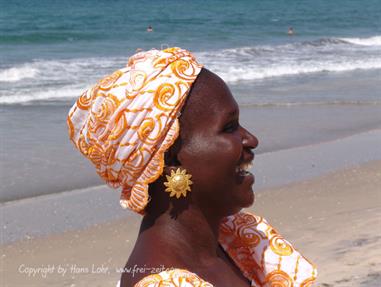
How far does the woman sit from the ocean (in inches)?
246

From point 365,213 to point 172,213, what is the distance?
5.16 m

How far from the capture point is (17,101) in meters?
15.0

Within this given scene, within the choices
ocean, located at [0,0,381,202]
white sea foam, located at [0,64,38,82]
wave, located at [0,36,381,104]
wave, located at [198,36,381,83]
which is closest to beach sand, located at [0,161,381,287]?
ocean, located at [0,0,381,202]

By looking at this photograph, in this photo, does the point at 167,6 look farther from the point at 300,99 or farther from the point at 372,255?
the point at 372,255

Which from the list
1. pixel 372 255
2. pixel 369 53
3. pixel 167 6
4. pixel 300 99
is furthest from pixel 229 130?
pixel 167 6

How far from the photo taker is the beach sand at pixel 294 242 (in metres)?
5.59

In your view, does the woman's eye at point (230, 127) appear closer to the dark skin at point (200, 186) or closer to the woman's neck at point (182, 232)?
the dark skin at point (200, 186)

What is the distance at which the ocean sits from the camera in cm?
1011

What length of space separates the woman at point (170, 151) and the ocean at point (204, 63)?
6.24m

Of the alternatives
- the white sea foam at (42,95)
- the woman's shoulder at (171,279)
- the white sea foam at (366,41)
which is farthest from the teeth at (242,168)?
the white sea foam at (366,41)

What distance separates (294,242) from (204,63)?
15780 millimetres

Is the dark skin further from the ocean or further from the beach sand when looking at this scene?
the ocean

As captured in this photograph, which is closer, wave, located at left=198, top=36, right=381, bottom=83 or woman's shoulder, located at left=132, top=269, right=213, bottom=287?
woman's shoulder, located at left=132, top=269, right=213, bottom=287

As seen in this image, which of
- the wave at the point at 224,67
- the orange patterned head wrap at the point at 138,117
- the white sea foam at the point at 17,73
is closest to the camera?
the orange patterned head wrap at the point at 138,117
